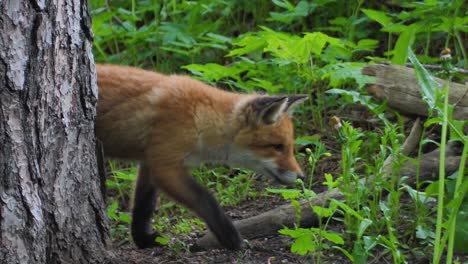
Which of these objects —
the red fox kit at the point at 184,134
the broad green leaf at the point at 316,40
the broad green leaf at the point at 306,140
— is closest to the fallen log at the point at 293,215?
the red fox kit at the point at 184,134

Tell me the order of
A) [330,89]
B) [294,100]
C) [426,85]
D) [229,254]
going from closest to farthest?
1. [426,85]
2. [229,254]
3. [294,100]
4. [330,89]

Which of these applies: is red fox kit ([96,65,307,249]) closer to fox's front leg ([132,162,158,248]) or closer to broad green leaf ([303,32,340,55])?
fox's front leg ([132,162,158,248])

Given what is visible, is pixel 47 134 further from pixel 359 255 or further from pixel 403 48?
pixel 403 48

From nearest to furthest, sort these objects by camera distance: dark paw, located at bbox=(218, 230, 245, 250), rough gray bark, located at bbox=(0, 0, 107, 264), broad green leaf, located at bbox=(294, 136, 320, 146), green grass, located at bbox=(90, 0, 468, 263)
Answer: rough gray bark, located at bbox=(0, 0, 107, 264) < green grass, located at bbox=(90, 0, 468, 263) < dark paw, located at bbox=(218, 230, 245, 250) < broad green leaf, located at bbox=(294, 136, 320, 146)

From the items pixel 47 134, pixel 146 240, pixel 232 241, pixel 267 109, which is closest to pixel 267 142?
pixel 267 109

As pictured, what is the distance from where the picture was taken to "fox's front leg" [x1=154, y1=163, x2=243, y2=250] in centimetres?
427

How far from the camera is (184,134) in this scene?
452 centimetres

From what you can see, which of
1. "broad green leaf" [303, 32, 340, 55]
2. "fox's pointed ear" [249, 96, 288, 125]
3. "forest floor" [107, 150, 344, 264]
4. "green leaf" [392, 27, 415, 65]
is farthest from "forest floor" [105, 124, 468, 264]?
"broad green leaf" [303, 32, 340, 55]

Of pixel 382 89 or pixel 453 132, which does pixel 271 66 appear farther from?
pixel 453 132

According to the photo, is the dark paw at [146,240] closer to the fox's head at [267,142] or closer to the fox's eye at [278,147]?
the fox's head at [267,142]

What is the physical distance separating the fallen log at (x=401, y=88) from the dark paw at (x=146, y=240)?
1.71m

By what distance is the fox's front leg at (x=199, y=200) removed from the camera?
14.0 ft

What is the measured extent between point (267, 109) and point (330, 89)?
86cm

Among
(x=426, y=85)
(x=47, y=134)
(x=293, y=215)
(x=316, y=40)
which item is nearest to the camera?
(x=47, y=134)
